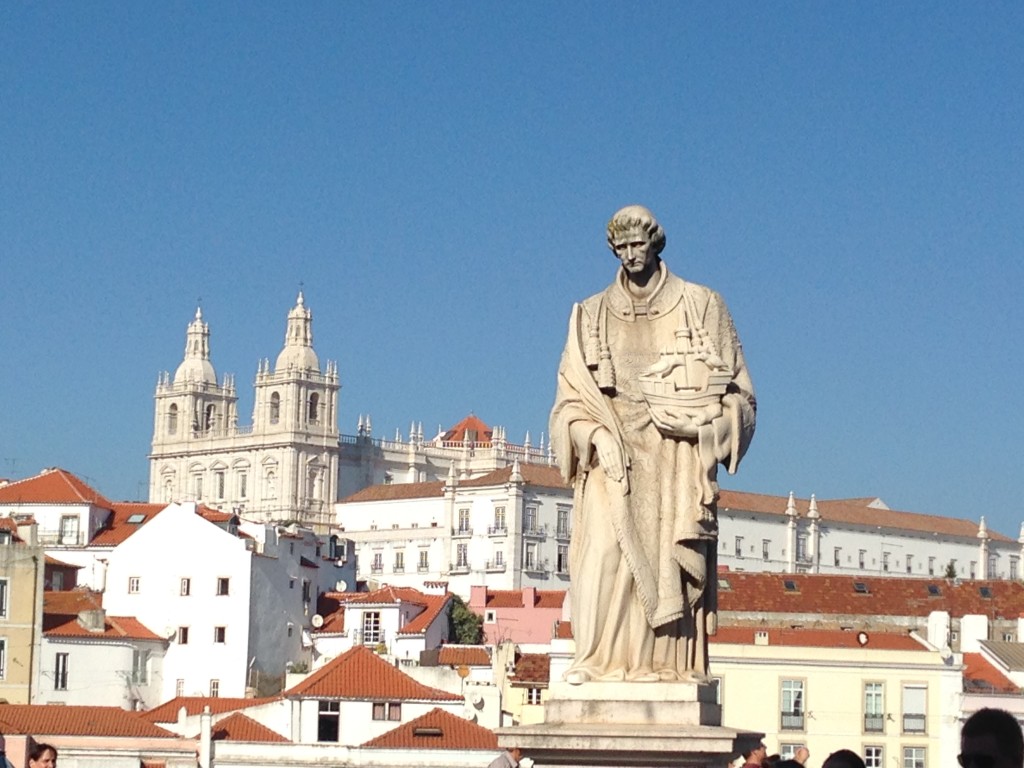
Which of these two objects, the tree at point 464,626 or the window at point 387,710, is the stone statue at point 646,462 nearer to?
the window at point 387,710

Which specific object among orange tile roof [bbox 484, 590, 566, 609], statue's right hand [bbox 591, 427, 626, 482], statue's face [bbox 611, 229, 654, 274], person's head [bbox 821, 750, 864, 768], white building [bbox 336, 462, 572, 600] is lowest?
person's head [bbox 821, 750, 864, 768]

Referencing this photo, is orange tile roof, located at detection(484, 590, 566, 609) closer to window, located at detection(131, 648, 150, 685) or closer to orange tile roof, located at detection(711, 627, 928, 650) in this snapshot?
window, located at detection(131, 648, 150, 685)

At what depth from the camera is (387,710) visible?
56.4m

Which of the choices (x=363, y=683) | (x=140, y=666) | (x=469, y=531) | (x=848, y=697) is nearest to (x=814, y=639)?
(x=848, y=697)

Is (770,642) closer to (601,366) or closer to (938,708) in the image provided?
(938,708)

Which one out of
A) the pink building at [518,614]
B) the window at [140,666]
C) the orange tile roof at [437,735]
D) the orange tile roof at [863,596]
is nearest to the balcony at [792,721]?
the orange tile roof at [437,735]

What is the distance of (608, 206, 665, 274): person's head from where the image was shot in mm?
8172

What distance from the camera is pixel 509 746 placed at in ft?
25.6

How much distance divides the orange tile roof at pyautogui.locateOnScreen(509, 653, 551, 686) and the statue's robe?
183 feet

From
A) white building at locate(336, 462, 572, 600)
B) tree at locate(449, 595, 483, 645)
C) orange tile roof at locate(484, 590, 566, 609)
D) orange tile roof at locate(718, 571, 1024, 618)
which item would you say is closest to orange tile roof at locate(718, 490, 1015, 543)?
white building at locate(336, 462, 572, 600)

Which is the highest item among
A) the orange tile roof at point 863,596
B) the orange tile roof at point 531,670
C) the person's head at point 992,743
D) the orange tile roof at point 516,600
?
the orange tile roof at point 516,600

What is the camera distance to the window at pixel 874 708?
5475cm

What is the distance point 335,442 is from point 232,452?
26.7 feet

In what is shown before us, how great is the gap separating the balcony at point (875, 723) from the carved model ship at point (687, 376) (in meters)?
47.8
